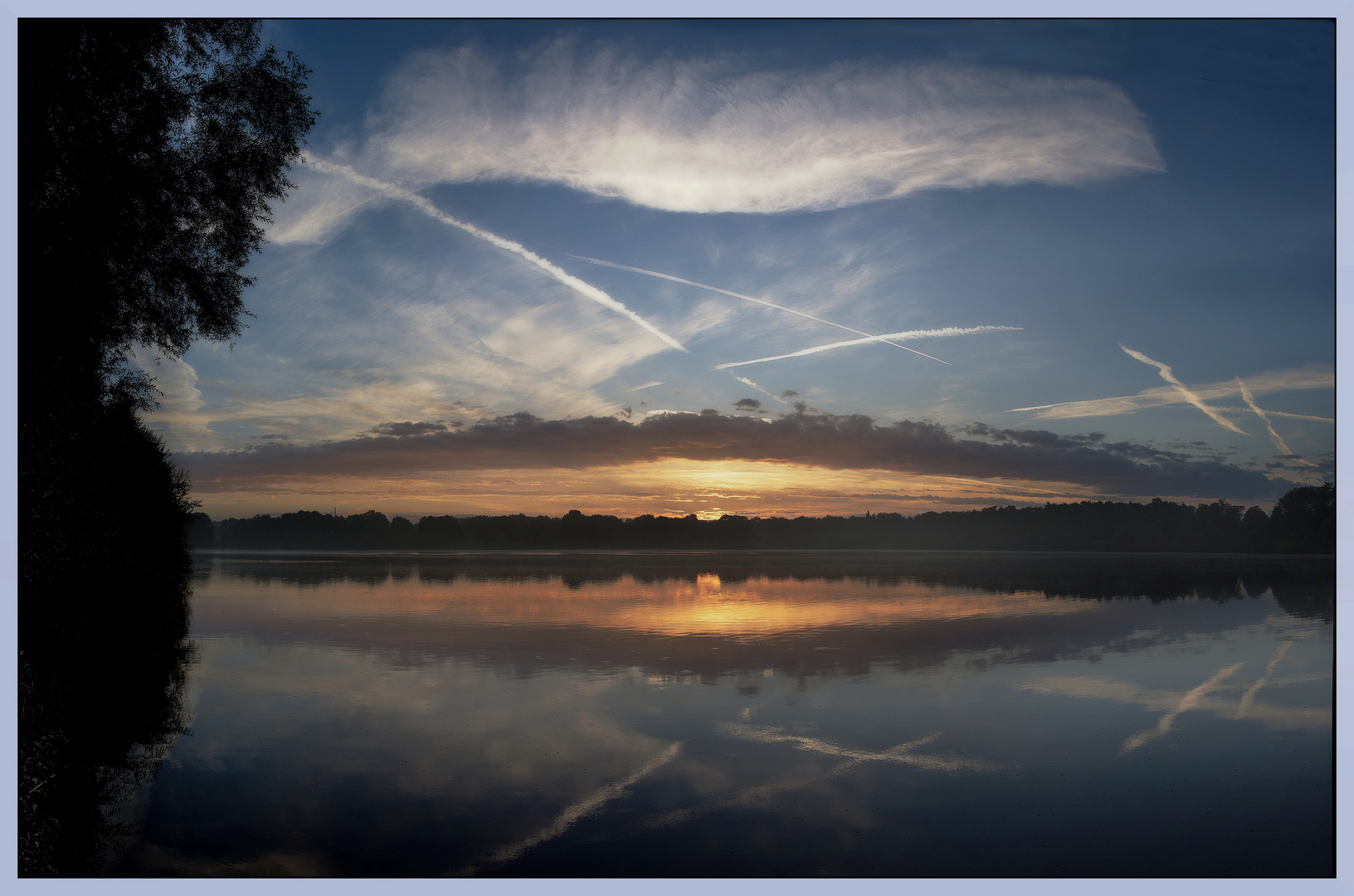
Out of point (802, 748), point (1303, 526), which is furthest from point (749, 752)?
point (1303, 526)

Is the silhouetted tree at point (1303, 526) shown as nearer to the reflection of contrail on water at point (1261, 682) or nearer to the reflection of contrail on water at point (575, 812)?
the reflection of contrail on water at point (1261, 682)

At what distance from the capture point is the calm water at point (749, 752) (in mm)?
6691

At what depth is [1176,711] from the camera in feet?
37.3

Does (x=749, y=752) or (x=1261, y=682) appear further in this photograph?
(x=1261, y=682)

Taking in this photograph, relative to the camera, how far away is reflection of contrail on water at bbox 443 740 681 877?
21.3 feet

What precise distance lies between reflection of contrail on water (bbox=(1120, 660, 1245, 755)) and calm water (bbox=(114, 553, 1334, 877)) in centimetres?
6

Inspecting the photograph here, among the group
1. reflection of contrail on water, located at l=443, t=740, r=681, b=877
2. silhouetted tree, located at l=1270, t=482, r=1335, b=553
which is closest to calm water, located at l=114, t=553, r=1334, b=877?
reflection of contrail on water, located at l=443, t=740, r=681, b=877

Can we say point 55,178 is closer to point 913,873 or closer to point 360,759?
point 360,759

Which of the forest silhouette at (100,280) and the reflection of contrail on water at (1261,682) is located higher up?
the forest silhouette at (100,280)

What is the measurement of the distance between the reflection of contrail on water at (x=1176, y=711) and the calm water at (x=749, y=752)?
6cm

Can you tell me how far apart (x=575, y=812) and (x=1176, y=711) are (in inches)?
362

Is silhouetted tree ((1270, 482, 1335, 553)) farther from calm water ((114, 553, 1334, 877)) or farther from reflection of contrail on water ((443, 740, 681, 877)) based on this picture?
reflection of contrail on water ((443, 740, 681, 877))

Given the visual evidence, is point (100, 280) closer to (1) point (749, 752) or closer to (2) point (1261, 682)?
(1) point (749, 752)

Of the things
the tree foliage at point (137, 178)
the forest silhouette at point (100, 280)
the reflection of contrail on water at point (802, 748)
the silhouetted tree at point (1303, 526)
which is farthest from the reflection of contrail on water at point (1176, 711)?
the silhouetted tree at point (1303, 526)
